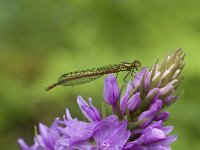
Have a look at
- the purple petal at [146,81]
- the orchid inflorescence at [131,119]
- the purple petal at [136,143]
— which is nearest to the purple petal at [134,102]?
the orchid inflorescence at [131,119]

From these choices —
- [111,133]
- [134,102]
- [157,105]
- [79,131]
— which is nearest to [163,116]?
[157,105]

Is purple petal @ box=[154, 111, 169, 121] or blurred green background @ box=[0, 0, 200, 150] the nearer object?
purple petal @ box=[154, 111, 169, 121]

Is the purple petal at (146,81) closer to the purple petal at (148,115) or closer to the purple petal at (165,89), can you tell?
the purple petal at (165,89)

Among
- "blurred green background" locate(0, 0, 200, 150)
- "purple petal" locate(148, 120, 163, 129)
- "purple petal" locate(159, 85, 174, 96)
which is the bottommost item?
"purple petal" locate(148, 120, 163, 129)

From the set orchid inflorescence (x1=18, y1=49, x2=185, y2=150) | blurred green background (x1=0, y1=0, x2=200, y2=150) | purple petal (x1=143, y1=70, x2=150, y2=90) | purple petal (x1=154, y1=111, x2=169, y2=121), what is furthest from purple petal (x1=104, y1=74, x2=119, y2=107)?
blurred green background (x1=0, y1=0, x2=200, y2=150)

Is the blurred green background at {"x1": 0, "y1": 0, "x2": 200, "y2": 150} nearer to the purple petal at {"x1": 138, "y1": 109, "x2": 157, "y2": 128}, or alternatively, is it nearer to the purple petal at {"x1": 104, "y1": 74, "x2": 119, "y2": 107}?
the purple petal at {"x1": 104, "y1": 74, "x2": 119, "y2": 107}

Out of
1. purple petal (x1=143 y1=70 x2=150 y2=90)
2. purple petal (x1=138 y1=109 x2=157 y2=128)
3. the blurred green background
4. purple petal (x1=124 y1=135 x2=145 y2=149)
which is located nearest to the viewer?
purple petal (x1=124 y1=135 x2=145 y2=149)

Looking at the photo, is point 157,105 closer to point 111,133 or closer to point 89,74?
point 111,133

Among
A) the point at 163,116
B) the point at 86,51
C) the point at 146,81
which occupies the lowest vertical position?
the point at 163,116

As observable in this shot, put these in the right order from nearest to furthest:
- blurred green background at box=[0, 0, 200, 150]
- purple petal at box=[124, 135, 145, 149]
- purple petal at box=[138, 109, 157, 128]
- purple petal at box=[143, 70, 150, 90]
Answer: purple petal at box=[124, 135, 145, 149] → purple petal at box=[138, 109, 157, 128] → purple petal at box=[143, 70, 150, 90] → blurred green background at box=[0, 0, 200, 150]
